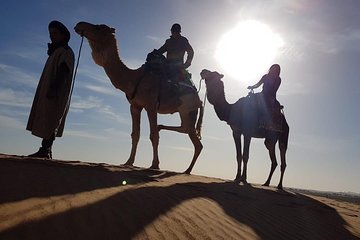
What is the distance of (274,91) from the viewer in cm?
1170

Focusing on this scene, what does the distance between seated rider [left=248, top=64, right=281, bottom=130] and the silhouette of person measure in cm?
607

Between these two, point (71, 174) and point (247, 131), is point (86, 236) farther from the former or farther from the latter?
point (247, 131)

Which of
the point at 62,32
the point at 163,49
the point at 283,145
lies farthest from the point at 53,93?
the point at 283,145

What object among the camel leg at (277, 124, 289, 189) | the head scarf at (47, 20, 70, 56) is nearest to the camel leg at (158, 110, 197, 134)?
the camel leg at (277, 124, 289, 189)

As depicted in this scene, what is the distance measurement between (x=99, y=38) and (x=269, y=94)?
4.92 meters

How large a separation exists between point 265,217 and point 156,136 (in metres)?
4.50

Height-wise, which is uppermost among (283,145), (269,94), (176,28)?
(176,28)

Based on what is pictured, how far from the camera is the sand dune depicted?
3.18 m

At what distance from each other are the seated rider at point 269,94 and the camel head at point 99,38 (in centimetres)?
441

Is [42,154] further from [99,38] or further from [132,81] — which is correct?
[99,38]

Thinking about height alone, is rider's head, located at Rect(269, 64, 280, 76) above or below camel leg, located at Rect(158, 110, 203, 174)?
above

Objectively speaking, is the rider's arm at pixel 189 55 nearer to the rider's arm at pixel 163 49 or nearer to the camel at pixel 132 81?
the rider's arm at pixel 163 49

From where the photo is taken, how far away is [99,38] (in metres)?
9.10

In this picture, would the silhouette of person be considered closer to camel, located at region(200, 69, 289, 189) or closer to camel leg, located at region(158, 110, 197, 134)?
camel leg, located at region(158, 110, 197, 134)
